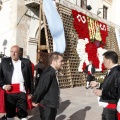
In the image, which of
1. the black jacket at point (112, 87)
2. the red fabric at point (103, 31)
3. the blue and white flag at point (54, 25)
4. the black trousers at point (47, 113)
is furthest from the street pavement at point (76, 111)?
the red fabric at point (103, 31)

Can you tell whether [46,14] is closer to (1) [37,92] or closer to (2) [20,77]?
(2) [20,77]

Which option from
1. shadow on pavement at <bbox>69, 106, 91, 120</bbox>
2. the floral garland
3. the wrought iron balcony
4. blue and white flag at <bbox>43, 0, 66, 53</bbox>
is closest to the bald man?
shadow on pavement at <bbox>69, 106, 91, 120</bbox>

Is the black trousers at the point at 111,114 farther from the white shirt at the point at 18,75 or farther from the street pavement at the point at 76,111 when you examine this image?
the street pavement at the point at 76,111

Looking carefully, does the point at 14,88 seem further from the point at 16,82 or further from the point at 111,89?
the point at 111,89

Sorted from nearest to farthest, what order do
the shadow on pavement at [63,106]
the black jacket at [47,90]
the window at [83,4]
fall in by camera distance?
the black jacket at [47,90] < the shadow on pavement at [63,106] < the window at [83,4]

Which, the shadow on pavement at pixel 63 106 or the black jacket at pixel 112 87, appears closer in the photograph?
the black jacket at pixel 112 87

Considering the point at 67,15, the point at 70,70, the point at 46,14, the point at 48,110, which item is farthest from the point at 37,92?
the point at 67,15

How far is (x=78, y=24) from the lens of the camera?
47.5 feet

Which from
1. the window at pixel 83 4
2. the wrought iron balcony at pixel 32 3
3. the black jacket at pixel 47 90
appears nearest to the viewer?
the black jacket at pixel 47 90

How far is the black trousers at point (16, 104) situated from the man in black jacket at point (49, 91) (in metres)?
0.93

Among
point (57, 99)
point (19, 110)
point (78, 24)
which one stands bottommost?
point (19, 110)

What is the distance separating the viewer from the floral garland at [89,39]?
1438 cm

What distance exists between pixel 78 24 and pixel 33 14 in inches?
103

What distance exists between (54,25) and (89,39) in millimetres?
4187
